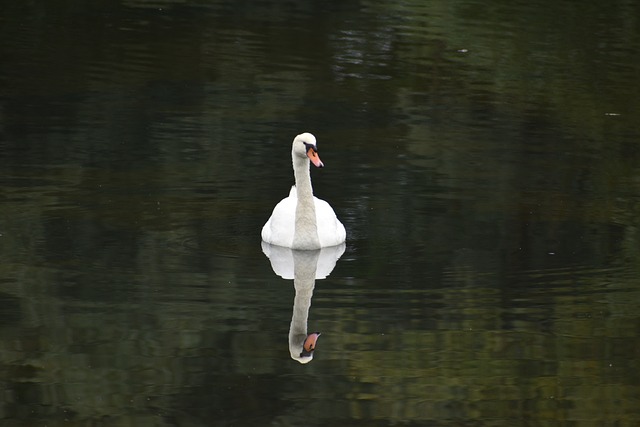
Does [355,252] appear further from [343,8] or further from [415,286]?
[343,8]

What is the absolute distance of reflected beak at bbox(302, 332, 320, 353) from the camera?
972cm

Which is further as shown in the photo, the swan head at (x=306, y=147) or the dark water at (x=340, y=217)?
the swan head at (x=306, y=147)

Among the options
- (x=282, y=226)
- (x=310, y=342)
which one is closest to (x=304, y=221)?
(x=282, y=226)

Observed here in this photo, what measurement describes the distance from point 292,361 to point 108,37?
13.4 metres

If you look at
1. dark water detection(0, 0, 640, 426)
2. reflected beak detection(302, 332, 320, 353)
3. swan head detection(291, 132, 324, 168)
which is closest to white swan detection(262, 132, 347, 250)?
swan head detection(291, 132, 324, 168)

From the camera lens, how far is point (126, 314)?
33.5 feet

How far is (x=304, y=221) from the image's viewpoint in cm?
1224

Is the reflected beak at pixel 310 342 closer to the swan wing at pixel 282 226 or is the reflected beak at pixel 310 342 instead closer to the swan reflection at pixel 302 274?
the swan reflection at pixel 302 274

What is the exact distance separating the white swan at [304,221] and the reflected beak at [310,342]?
2311mm

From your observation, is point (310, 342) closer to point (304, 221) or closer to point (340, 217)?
point (304, 221)

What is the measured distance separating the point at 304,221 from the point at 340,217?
113 centimetres

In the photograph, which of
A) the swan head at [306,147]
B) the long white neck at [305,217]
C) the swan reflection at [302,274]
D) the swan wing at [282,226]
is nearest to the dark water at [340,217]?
the swan reflection at [302,274]

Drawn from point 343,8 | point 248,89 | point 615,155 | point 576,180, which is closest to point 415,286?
point 576,180

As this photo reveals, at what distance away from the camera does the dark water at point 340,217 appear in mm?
9023
